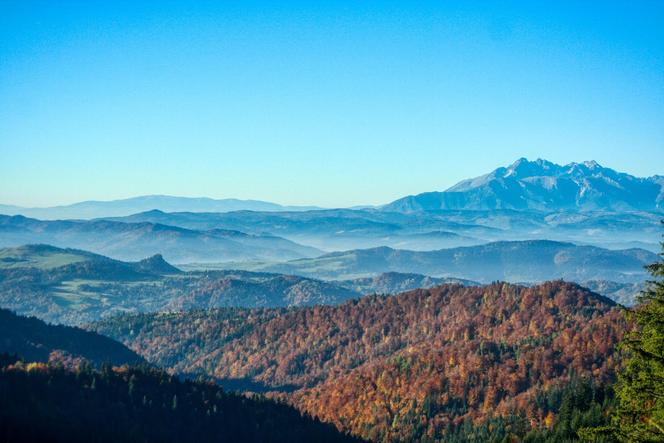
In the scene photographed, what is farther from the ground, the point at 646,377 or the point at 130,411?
the point at 646,377

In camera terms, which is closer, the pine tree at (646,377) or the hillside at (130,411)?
the pine tree at (646,377)

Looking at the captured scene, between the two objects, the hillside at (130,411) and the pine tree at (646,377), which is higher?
the pine tree at (646,377)

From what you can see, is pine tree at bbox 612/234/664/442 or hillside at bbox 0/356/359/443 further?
hillside at bbox 0/356/359/443

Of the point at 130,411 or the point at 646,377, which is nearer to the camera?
the point at 646,377

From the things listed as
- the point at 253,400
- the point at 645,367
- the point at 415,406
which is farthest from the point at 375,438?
the point at 645,367
